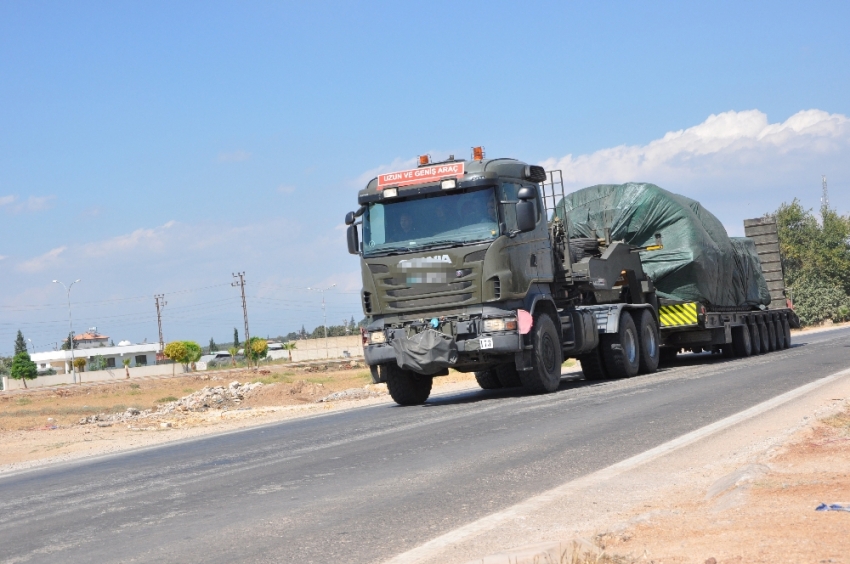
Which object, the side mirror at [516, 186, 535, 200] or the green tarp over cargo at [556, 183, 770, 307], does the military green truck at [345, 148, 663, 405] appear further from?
the green tarp over cargo at [556, 183, 770, 307]

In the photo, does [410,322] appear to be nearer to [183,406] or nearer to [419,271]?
[419,271]

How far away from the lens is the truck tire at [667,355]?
25.6 meters

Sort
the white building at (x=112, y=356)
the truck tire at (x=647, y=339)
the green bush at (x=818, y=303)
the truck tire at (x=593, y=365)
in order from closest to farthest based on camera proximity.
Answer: the truck tire at (x=593, y=365) → the truck tire at (x=647, y=339) → the green bush at (x=818, y=303) → the white building at (x=112, y=356)

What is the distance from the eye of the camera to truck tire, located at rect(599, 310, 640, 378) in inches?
757

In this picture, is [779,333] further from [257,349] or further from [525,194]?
[257,349]

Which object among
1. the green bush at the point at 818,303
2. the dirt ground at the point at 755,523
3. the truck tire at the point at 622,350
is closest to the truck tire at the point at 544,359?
the truck tire at the point at 622,350

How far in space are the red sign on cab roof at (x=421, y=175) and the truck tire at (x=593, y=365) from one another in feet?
18.7

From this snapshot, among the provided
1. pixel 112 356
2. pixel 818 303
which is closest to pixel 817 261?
pixel 818 303

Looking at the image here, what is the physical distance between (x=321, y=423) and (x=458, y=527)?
9.05 m

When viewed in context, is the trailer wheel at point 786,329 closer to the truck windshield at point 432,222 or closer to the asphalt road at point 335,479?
the asphalt road at point 335,479

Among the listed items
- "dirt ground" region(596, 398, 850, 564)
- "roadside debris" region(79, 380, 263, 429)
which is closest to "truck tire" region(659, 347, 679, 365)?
"roadside debris" region(79, 380, 263, 429)

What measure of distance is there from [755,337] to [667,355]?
232 cm

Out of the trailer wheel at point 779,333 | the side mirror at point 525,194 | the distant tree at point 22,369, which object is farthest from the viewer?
the distant tree at point 22,369

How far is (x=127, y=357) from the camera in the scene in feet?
435
